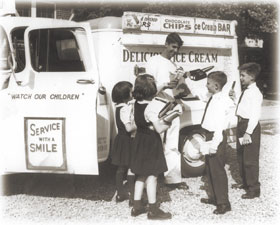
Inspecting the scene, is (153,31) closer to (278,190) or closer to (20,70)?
(20,70)

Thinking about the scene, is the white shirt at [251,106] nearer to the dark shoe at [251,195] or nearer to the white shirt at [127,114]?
the dark shoe at [251,195]

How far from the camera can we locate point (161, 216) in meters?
4.13

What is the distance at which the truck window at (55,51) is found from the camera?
5008 mm

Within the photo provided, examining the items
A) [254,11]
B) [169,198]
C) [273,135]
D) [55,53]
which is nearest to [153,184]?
[169,198]

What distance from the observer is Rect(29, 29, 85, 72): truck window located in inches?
197

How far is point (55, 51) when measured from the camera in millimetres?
5324

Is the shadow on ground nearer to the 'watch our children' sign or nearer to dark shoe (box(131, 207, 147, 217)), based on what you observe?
dark shoe (box(131, 207, 147, 217))

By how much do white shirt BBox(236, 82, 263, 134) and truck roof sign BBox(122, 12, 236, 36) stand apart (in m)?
1.21

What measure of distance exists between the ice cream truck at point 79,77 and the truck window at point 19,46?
11 mm

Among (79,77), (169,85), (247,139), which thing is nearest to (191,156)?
(247,139)

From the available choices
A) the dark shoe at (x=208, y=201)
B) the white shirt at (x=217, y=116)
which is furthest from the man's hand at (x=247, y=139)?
the dark shoe at (x=208, y=201)

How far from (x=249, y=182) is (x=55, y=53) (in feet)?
9.35

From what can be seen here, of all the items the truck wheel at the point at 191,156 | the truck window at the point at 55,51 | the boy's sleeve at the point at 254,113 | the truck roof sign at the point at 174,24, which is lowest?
the truck wheel at the point at 191,156

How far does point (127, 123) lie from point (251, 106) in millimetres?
1432
